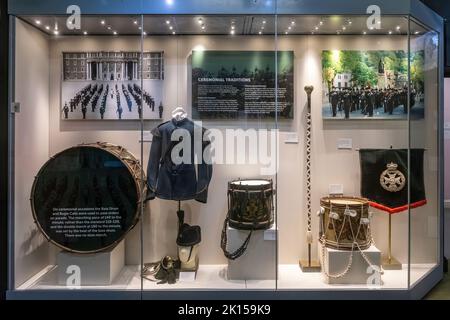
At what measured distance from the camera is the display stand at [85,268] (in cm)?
295

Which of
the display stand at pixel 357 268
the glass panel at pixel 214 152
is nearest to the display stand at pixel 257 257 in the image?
the glass panel at pixel 214 152

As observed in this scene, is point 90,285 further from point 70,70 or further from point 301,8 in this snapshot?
point 301,8

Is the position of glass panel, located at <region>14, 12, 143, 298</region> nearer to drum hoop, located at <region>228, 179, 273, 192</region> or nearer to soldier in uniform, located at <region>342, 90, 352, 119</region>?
drum hoop, located at <region>228, 179, 273, 192</region>

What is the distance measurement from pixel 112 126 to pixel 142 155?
46 cm

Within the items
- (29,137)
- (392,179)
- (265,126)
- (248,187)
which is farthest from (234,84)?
(29,137)

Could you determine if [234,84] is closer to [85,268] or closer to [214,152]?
[214,152]

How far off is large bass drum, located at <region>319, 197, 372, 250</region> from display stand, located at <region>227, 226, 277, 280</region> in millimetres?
512

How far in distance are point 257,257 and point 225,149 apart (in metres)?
1.00

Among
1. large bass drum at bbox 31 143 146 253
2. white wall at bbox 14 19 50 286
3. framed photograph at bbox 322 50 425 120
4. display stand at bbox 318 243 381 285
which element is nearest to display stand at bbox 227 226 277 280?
display stand at bbox 318 243 381 285

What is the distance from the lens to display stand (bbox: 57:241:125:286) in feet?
9.66

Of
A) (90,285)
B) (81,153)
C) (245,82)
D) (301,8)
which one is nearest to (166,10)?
(245,82)

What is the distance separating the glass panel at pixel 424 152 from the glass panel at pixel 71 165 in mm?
2393

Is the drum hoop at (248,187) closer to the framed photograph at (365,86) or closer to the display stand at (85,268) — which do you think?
the framed photograph at (365,86)
